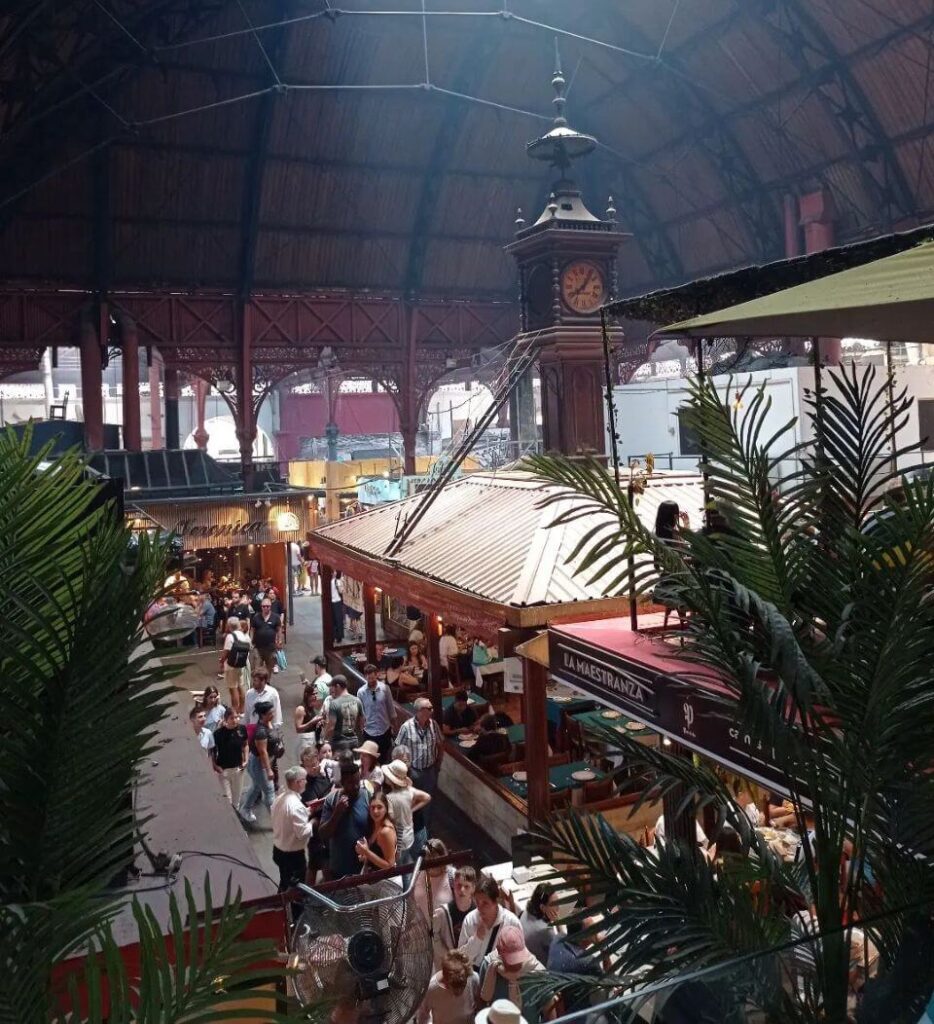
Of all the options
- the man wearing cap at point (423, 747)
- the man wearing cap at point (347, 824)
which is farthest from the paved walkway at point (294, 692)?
the man wearing cap at point (423, 747)

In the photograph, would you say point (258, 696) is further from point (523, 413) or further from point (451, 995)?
point (523, 413)

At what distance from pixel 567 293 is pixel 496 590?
204 inches

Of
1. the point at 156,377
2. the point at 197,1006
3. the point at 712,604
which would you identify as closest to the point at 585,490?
the point at 712,604

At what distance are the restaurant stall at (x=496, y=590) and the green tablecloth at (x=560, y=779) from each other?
0.05ft

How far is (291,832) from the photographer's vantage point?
23.8ft

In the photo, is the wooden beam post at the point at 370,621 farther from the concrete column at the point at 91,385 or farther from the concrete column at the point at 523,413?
the concrete column at the point at 91,385

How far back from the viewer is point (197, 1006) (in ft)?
6.00

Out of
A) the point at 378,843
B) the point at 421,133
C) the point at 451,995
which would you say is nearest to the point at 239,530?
the point at 421,133

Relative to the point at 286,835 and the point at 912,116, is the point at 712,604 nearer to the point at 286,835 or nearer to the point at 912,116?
the point at 286,835

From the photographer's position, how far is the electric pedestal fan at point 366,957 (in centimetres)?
397

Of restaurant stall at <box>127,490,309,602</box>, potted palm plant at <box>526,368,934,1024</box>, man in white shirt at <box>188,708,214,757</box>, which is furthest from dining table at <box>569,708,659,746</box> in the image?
restaurant stall at <box>127,490,309,602</box>

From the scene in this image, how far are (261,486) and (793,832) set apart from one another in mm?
17098

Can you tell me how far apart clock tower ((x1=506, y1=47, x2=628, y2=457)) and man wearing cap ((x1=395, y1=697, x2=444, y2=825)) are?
472 centimetres

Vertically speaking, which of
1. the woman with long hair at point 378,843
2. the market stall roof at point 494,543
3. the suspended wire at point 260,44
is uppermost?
the suspended wire at point 260,44
